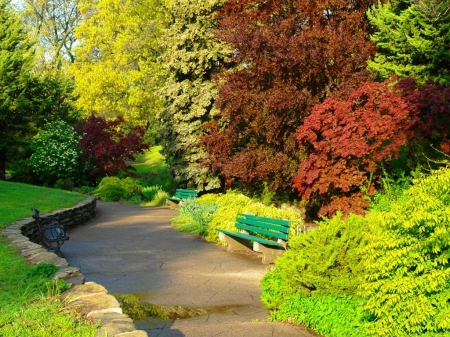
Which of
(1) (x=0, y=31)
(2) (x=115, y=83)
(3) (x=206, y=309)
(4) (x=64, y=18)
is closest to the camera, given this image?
(3) (x=206, y=309)

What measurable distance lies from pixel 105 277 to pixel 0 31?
2482 cm

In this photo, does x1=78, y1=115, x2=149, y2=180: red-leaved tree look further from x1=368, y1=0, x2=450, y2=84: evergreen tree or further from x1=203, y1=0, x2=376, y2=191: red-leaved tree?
x1=368, y1=0, x2=450, y2=84: evergreen tree

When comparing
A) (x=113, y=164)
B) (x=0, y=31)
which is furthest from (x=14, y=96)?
(x=113, y=164)

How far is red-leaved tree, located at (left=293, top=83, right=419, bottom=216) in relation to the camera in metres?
12.0

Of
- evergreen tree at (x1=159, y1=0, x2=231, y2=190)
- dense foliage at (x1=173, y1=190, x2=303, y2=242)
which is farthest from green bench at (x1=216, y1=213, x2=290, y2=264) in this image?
evergreen tree at (x1=159, y1=0, x2=231, y2=190)

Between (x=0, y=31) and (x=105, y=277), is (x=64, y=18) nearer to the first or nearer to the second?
(x=0, y=31)

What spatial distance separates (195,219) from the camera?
1365cm

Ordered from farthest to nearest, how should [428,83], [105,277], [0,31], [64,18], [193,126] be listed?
[64,18] < [0,31] < [193,126] < [428,83] < [105,277]

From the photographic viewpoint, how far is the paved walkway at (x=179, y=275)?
6035mm

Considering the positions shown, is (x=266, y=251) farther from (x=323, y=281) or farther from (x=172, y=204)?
(x=172, y=204)

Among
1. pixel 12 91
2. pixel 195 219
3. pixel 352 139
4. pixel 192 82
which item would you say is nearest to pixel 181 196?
pixel 192 82

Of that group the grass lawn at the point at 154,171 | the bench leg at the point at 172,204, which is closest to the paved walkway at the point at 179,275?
the bench leg at the point at 172,204

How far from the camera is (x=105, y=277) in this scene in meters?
8.52

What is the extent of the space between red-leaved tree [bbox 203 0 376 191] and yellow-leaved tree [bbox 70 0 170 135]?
49.3 feet
